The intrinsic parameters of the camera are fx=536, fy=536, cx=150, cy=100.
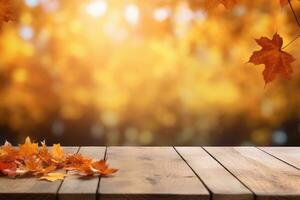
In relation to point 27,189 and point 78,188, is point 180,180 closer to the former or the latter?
point 78,188

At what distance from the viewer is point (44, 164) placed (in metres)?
1.76

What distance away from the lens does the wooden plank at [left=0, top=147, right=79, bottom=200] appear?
4.37 feet

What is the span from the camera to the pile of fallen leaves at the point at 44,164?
159cm

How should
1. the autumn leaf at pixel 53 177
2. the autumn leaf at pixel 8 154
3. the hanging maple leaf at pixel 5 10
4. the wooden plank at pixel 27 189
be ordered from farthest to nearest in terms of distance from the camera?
the hanging maple leaf at pixel 5 10 → the autumn leaf at pixel 8 154 → the autumn leaf at pixel 53 177 → the wooden plank at pixel 27 189

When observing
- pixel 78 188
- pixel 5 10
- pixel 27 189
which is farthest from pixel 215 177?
pixel 5 10

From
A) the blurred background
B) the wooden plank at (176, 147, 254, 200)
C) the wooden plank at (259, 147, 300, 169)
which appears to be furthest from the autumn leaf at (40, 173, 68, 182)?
the blurred background

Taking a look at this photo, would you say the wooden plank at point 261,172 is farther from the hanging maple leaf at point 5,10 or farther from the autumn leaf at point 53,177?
the hanging maple leaf at point 5,10

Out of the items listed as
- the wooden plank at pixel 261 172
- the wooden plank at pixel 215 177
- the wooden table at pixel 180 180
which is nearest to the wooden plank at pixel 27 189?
the wooden table at pixel 180 180

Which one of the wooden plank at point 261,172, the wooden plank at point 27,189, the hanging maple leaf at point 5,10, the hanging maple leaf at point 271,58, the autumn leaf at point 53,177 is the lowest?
the wooden plank at point 261,172

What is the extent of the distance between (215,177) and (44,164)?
572 millimetres

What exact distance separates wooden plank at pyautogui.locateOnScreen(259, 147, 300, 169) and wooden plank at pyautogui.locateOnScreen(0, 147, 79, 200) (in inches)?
32.9

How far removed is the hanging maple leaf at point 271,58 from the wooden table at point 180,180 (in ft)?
1.02

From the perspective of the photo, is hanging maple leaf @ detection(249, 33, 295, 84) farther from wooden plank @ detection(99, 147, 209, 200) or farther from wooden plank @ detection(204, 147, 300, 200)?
wooden plank @ detection(99, 147, 209, 200)

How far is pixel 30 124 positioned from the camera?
2.51 meters
